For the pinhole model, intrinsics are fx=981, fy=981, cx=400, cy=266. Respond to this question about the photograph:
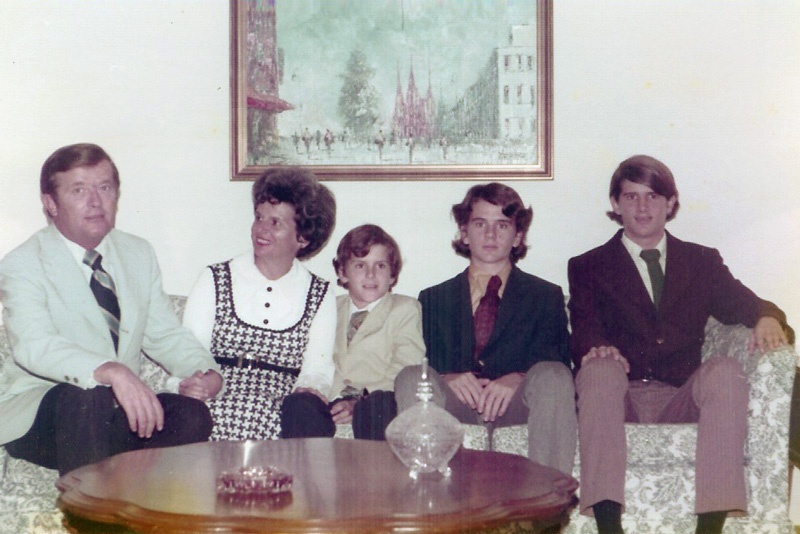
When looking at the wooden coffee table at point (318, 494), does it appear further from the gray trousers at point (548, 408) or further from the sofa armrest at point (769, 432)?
the sofa armrest at point (769, 432)

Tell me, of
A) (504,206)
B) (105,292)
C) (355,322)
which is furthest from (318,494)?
(504,206)

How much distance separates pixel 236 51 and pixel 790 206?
85.0 inches

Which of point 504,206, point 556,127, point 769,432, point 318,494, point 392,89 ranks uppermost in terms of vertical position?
point 392,89

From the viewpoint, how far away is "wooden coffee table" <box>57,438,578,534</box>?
1.55 metres

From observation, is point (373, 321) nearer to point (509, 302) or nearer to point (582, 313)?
point (509, 302)

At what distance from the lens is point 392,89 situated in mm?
3689

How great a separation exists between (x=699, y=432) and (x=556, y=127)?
141 centimetres

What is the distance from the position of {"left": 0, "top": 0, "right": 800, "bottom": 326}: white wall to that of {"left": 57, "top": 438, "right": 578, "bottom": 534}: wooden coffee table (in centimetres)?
170

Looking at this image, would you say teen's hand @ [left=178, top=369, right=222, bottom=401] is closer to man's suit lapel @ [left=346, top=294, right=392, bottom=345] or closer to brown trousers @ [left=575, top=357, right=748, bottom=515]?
man's suit lapel @ [left=346, top=294, right=392, bottom=345]

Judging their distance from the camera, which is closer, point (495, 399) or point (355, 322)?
point (495, 399)

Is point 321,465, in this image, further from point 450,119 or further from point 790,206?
point 790,206

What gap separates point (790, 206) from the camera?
3670 millimetres

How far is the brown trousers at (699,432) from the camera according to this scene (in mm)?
2617

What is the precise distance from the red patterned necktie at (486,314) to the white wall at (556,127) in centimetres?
47
